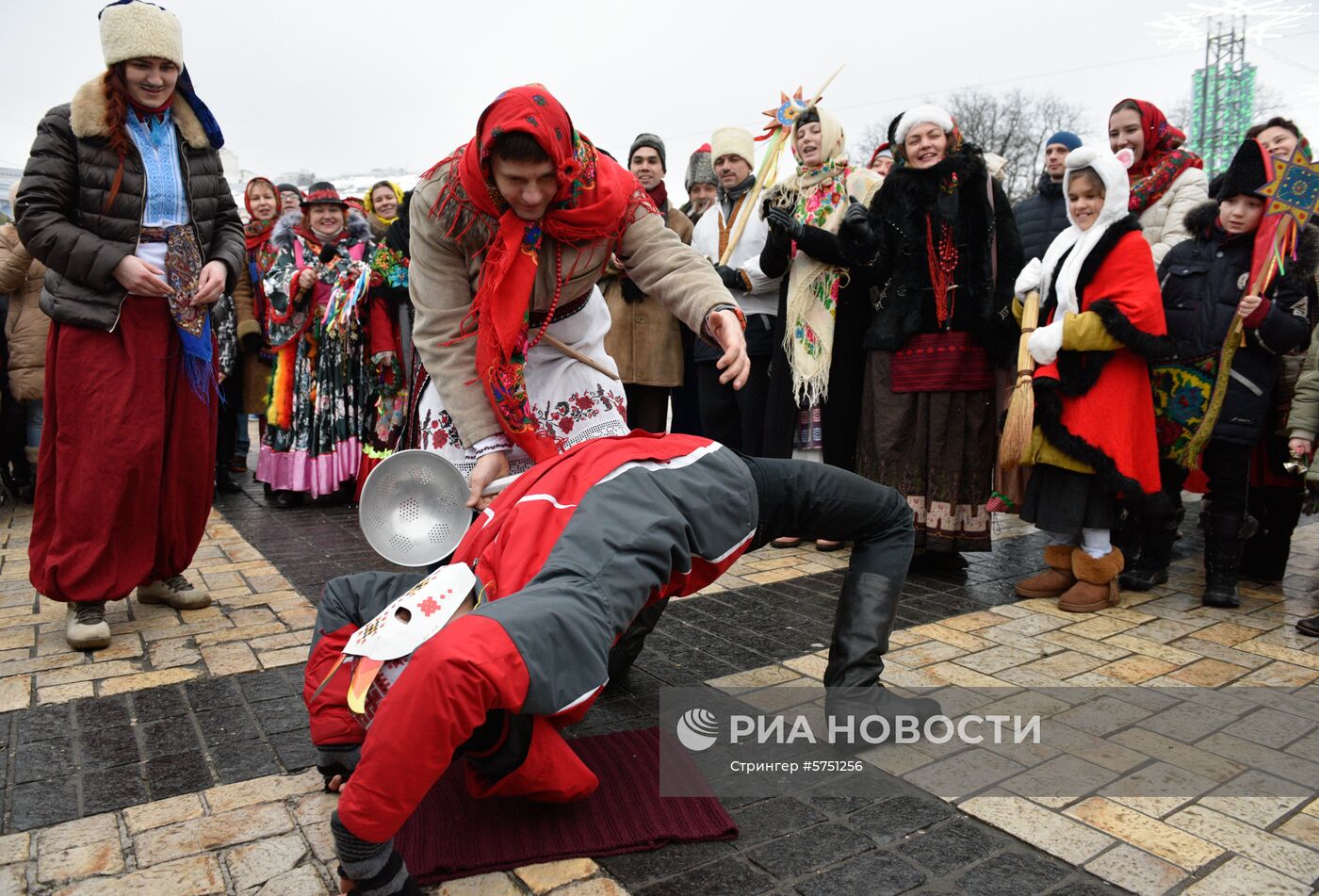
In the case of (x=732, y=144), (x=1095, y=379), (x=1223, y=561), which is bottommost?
(x=1223, y=561)

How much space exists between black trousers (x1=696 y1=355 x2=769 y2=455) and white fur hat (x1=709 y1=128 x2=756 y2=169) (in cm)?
119

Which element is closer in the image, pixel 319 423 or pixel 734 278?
pixel 734 278

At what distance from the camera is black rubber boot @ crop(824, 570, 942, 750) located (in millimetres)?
2875

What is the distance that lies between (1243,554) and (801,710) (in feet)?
9.96

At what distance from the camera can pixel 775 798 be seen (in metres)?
2.61

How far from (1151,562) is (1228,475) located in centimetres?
57

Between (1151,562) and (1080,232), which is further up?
(1080,232)

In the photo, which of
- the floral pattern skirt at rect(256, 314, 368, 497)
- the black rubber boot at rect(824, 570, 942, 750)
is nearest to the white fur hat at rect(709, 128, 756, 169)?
the floral pattern skirt at rect(256, 314, 368, 497)

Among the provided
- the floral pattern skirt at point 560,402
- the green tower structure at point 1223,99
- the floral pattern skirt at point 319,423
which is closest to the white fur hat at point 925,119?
the floral pattern skirt at point 560,402

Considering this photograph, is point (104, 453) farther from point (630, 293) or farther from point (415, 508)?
point (630, 293)

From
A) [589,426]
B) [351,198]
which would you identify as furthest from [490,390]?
[351,198]

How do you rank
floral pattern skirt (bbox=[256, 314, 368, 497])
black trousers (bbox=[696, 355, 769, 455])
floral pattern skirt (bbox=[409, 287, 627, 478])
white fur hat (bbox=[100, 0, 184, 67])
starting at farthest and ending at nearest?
floral pattern skirt (bbox=[256, 314, 368, 497]) → black trousers (bbox=[696, 355, 769, 455]) → white fur hat (bbox=[100, 0, 184, 67]) → floral pattern skirt (bbox=[409, 287, 627, 478])

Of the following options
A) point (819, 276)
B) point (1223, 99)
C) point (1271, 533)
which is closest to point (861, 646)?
point (819, 276)

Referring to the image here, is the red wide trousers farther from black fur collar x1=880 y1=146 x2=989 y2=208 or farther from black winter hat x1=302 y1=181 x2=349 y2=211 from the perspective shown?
black fur collar x1=880 y1=146 x2=989 y2=208
